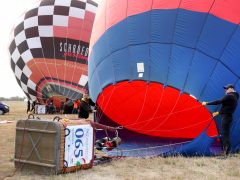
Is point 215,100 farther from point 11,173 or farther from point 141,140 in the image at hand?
point 11,173

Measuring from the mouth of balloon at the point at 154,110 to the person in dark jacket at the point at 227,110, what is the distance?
191 mm

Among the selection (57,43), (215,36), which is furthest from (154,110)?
(57,43)

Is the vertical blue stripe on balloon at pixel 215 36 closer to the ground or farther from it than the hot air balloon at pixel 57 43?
closer to the ground

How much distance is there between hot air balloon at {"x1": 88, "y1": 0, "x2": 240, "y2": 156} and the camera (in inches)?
220

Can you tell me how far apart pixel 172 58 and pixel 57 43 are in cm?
997

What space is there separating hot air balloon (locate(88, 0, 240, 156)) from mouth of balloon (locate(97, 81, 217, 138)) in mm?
16

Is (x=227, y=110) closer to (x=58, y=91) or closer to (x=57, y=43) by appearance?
(x=57, y=43)

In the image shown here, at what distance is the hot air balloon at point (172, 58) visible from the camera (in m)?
5.59

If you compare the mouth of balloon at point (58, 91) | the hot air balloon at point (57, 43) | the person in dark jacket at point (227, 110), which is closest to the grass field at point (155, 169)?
the person in dark jacket at point (227, 110)

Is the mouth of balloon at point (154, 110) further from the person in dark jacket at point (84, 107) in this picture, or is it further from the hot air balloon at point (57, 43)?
the hot air balloon at point (57, 43)

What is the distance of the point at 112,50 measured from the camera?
638cm

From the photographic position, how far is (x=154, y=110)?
6.27 metres

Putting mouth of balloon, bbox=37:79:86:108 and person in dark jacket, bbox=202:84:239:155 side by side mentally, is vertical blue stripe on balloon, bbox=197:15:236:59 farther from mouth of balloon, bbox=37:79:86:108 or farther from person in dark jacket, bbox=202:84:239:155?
mouth of balloon, bbox=37:79:86:108

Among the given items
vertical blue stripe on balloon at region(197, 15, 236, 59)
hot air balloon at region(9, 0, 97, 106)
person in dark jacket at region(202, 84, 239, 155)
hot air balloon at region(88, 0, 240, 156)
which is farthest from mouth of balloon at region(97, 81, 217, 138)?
hot air balloon at region(9, 0, 97, 106)
